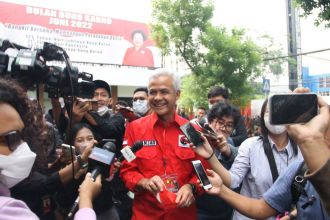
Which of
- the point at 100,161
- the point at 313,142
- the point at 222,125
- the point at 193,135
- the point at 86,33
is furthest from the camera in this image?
the point at 86,33

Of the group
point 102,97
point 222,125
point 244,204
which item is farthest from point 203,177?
point 102,97

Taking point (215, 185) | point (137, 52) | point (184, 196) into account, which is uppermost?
point (137, 52)

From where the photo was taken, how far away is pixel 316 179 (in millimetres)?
1125

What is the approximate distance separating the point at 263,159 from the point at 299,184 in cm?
86

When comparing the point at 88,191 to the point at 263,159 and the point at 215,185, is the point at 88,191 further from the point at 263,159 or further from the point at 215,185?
the point at 263,159

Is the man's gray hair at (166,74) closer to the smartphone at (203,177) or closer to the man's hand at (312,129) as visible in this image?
the smartphone at (203,177)

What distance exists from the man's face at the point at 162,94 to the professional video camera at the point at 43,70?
1.87 ft

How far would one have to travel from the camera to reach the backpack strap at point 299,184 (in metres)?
1.61

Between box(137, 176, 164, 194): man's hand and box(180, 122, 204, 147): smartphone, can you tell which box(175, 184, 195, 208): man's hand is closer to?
box(137, 176, 164, 194): man's hand

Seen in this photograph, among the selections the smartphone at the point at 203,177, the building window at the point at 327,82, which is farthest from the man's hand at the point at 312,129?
the building window at the point at 327,82

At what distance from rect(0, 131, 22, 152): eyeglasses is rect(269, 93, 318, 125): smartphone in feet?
3.13

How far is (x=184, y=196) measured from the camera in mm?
2219

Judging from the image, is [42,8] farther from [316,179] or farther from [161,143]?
[316,179]

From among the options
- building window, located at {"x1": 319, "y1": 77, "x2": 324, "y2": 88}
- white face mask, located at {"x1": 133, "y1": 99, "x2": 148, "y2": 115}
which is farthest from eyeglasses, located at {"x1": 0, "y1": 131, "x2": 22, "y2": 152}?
building window, located at {"x1": 319, "y1": 77, "x2": 324, "y2": 88}
